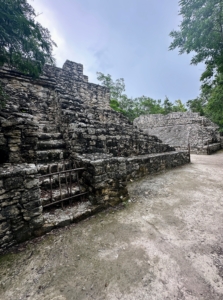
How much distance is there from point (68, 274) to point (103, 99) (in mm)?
8873

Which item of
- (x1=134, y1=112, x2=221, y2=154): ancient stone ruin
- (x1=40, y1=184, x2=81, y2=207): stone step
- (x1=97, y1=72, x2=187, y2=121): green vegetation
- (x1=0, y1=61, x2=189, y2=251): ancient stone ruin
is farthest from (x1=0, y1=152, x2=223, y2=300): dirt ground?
(x1=97, y1=72, x2=187, y2=121): green vegetation

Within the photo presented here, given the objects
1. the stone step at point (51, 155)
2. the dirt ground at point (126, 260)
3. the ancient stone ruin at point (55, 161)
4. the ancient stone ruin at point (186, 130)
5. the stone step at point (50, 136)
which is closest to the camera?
the dirt ground at point (126, 260)

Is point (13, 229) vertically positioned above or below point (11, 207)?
below

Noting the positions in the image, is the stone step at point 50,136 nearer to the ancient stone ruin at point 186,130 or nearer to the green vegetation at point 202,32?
the green vegetation at point 202,32

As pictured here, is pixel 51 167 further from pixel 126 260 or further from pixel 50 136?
pixel 126 260

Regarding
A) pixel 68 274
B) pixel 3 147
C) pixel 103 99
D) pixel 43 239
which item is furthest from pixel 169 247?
pixel 103 99

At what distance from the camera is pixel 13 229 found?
1.85 metres

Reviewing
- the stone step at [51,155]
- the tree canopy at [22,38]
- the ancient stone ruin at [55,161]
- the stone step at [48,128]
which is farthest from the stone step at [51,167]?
the tree canopy at [22,38]

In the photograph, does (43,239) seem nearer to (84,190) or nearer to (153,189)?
(84,190)

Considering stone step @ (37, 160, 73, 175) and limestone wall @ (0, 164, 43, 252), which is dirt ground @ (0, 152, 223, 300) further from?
stone step @ (37, 160, 73, 175)

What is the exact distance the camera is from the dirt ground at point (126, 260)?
4.39 ft

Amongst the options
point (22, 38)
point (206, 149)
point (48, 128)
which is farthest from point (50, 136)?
point (206, 149)

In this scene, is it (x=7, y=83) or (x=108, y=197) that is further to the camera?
(x=7, y=83)

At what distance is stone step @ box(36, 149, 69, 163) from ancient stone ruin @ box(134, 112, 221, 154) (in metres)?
11.5
